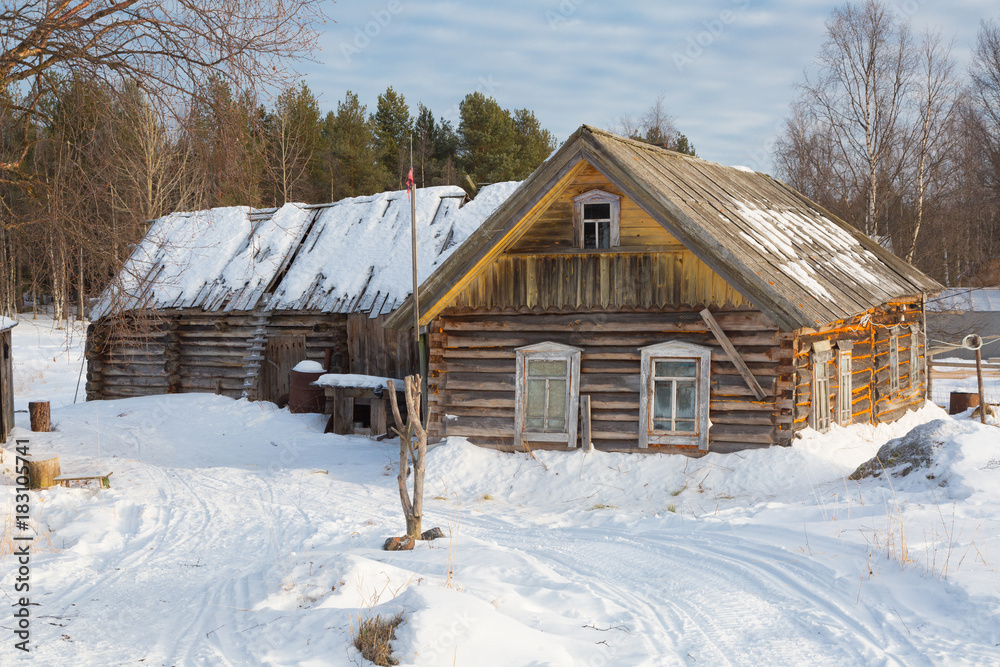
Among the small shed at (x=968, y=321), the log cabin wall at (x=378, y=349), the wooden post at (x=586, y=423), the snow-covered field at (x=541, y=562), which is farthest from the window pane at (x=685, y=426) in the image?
the small shed at (x=968, y=321)

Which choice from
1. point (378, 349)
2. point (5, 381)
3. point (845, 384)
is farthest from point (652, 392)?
point (5, 381)

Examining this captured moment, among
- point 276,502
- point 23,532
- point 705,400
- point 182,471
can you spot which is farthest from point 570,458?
point 23,532

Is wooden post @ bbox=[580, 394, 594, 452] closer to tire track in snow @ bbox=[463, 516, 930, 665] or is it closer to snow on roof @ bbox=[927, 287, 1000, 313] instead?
tire track in snow @ bbox=[463, 516, 930, 665]

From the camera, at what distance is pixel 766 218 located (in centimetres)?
1437

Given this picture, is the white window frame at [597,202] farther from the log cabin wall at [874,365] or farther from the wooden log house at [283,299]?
the wooden log house at [283,299]

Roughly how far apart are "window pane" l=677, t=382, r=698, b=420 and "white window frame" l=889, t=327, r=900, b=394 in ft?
21.0

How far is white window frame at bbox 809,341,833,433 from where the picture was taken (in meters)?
11.9

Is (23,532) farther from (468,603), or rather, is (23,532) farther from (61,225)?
(468,603)

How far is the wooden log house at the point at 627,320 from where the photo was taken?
11062 mm

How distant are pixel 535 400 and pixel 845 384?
5575mm

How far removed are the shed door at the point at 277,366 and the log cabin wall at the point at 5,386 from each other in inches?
221

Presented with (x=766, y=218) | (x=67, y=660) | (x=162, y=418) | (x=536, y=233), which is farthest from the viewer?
(x=162, y=418)

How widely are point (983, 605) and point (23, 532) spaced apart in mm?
8931

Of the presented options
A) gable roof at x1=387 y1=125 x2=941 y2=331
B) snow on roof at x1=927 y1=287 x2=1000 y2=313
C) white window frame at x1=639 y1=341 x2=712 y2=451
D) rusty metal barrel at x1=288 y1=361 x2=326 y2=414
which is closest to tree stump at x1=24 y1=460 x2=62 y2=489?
gable roof at x1=387 y1=125 x2=941 y2=331
